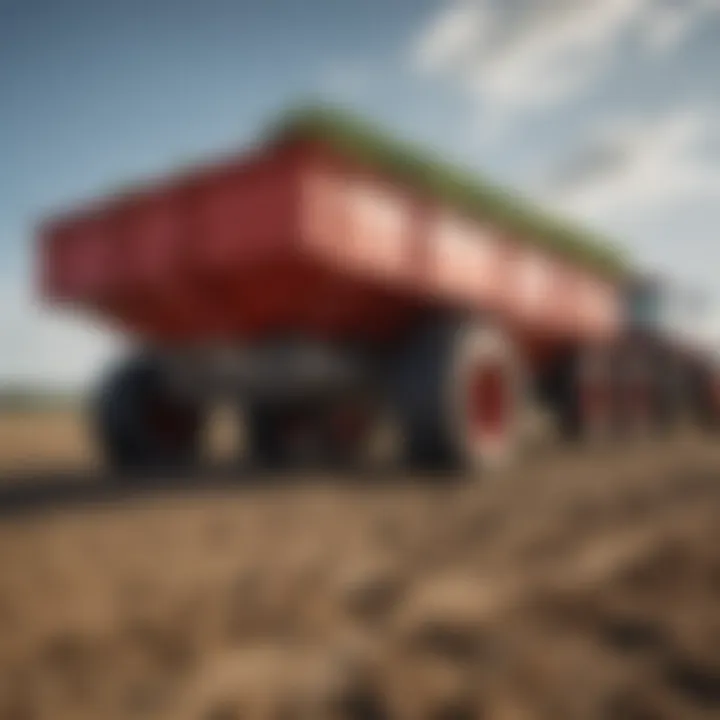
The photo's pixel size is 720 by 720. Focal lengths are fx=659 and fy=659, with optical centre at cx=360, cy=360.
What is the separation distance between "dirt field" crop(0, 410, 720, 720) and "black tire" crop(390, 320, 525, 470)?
74cm

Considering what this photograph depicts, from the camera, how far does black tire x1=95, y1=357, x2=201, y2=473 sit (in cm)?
Answer: 465

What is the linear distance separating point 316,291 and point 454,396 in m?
1.00

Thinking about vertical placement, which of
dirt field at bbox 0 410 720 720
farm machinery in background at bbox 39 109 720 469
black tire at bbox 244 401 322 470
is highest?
farm machinery in background at bbox 39 109 720 469

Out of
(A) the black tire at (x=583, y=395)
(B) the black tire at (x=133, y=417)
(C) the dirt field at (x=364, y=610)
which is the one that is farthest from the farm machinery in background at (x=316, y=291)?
(C) the dirt field at (x=364, y=610)

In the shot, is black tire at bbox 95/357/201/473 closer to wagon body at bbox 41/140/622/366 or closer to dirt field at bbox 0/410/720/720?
wagon body at bbox 41/140/622/366

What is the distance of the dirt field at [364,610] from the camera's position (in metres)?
1.37

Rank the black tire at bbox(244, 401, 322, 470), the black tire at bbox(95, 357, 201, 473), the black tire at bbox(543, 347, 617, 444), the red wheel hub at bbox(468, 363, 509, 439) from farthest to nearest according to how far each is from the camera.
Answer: the black tire at bbox(543, 347, 617, 444), the black tire at bbox(244, 401, 322, 470), the black tire at bbox(95, 357, 201, 473), the red wheel hub at bbox(468, 363, 509, 439)

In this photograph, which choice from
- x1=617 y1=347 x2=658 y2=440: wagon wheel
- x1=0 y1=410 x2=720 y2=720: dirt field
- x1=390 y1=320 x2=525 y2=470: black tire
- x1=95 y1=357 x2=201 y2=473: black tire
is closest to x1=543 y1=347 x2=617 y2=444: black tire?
x1=617 y1=347 x2=658 y2=440: wagon wheel

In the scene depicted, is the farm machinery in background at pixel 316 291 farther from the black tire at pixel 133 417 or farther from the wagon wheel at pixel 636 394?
the wagon wheel at pixel 636 394

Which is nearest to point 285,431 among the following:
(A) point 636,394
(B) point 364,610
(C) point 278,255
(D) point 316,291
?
(D) point 316,291

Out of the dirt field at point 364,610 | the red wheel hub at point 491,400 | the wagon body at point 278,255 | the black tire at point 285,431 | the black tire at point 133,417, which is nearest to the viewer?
the dirt field at point 364,610

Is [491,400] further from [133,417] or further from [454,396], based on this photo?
[133,417]

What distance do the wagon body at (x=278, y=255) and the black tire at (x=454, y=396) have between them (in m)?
0.29

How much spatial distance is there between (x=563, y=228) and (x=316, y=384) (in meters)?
2.91
